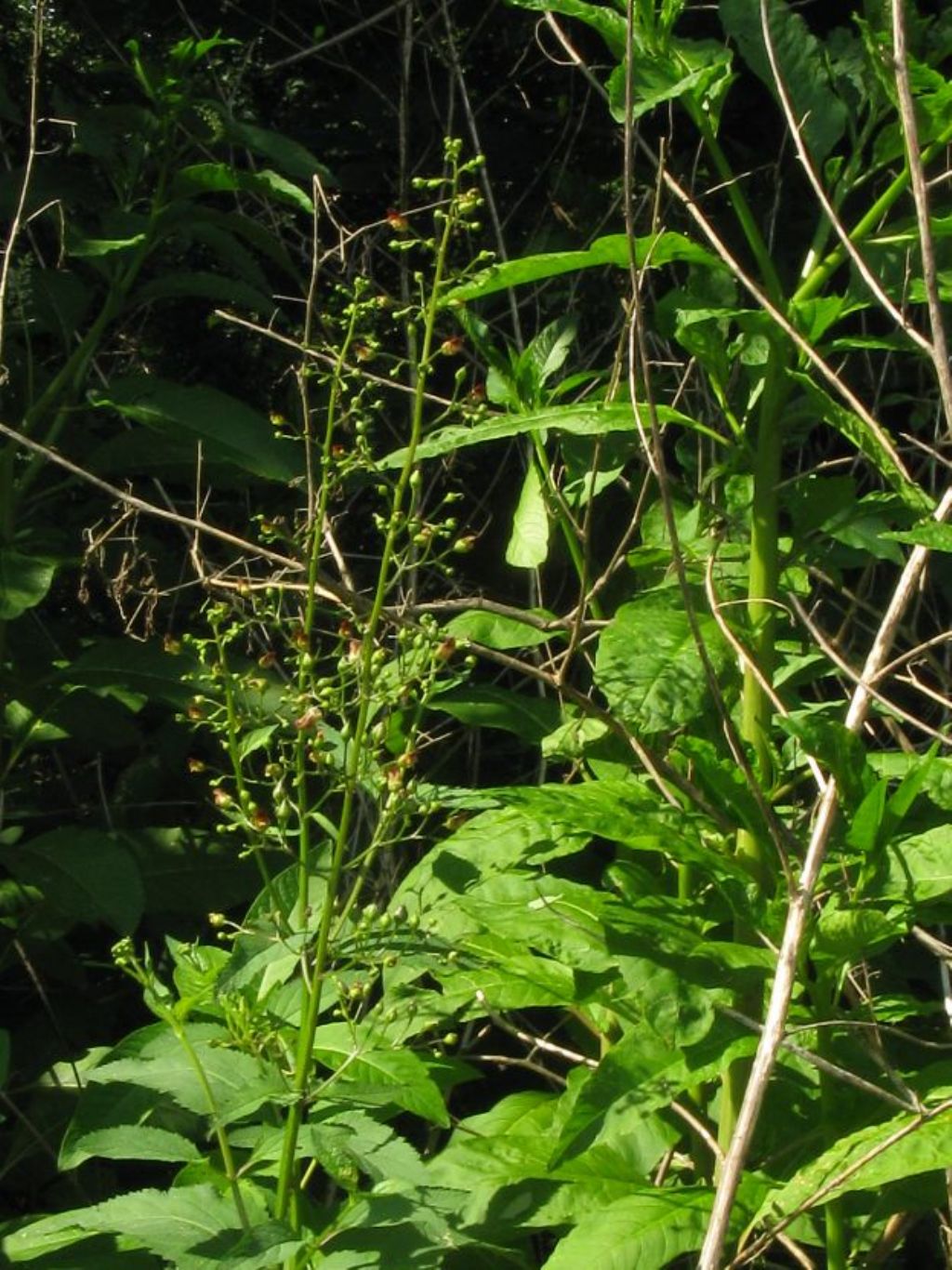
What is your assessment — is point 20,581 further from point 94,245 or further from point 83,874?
point 94,245

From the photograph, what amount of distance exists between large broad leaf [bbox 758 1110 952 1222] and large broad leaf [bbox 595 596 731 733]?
43cm

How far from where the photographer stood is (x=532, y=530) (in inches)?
88.3

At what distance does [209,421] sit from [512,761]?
0.95 metres

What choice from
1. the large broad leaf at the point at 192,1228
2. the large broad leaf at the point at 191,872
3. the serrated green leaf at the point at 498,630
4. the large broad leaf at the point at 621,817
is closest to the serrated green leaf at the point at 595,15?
the serrated green leaf at the point at 498,630

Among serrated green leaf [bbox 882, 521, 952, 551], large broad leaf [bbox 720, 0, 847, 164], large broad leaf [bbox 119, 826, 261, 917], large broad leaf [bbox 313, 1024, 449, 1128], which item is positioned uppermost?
large broad leaf [bbox 720, 0, 847, 164]

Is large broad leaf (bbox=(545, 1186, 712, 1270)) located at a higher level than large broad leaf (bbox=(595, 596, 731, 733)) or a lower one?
lower

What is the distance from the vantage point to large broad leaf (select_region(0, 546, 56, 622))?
2.51 m

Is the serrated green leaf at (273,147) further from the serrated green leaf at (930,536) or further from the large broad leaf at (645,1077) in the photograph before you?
the large broad leaf at (645,1077)

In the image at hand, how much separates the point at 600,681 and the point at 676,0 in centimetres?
74

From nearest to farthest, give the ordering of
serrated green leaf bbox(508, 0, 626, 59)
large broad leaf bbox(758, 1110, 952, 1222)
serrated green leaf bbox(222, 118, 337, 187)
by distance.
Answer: large broad leaf bbox(758, 1110, 952, 1222) < serrated green leaf bbox(508, 0, 626, 59) < serrated green leaf bbox(222, 118, 337, 187)

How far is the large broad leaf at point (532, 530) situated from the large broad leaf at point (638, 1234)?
783 mm

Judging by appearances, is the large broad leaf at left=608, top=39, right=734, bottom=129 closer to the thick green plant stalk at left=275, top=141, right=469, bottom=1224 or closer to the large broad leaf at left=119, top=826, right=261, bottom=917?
the thick green plant stalk at left=275, top=141, right=469, bottom=1224

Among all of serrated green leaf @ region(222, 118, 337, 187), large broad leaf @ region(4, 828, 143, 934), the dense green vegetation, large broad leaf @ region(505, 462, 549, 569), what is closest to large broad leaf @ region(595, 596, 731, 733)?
the dense green vegetation

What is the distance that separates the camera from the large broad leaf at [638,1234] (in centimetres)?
171
